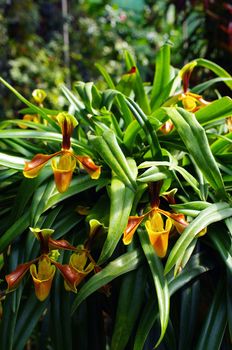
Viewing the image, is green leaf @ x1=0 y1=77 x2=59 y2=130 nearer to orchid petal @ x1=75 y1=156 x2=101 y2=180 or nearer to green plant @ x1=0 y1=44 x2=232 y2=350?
green plant @ x1=0 y1=44 x2=232 y2=350

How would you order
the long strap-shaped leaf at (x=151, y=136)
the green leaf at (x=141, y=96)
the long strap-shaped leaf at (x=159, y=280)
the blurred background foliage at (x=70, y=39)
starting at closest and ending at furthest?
the long strap-shaped leaf at (x=159, y=280)
the long strap-shaped leaf at (x=151, y=136)
the green leaf at (x=141, y=96)
the blurred background foliage at (x=70, y=39)

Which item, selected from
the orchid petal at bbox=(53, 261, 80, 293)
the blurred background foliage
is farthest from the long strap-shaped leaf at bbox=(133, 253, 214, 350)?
the blurred background foliage

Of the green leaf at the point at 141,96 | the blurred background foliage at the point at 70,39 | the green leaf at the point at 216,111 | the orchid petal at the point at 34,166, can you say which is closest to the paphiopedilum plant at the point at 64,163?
the orchid petal at the point at 34,166

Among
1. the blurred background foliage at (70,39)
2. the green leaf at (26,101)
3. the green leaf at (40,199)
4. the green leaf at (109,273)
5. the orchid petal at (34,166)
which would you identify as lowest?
the green leaf at (109,273)

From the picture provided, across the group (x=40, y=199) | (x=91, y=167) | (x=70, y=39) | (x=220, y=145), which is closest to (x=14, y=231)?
(x=40, y=199)

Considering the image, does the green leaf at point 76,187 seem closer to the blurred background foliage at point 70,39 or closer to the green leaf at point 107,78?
the green leaf at point 107,78

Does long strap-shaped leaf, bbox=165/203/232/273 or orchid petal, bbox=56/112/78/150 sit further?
orchid petal, bbox=56/112/78/150
